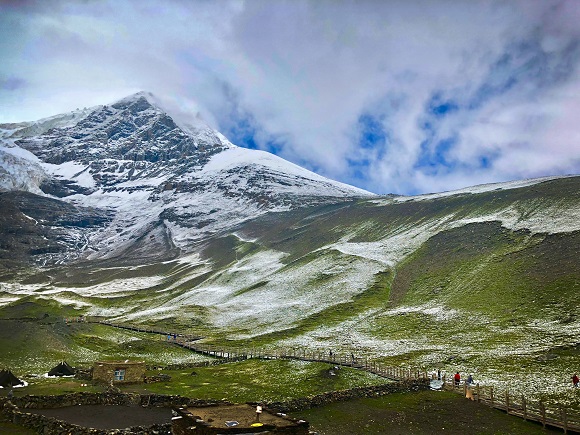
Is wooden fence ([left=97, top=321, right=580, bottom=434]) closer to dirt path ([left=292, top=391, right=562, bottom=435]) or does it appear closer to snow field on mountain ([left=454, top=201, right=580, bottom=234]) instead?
dirt path ([left=292, top=391, right=562, bottom=435])

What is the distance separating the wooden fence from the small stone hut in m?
21.5

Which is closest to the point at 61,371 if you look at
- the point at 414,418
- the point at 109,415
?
the point at 109,415

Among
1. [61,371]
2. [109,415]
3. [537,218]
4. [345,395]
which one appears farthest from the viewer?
[537,218]

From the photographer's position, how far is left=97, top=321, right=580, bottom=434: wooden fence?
35472 mm

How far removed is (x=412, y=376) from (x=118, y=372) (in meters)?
34.6

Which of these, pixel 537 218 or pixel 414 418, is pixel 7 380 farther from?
pixel 537 218

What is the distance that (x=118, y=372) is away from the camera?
5591 cm

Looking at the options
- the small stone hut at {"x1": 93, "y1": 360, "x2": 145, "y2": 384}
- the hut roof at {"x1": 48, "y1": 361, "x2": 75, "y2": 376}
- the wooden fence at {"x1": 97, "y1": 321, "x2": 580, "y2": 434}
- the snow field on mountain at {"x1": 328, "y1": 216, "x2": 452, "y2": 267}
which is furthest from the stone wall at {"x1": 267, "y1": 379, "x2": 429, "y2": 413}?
the snow field on mountain at {"x1": 328, "y1": 216, "x2": 452, "y2": 267}

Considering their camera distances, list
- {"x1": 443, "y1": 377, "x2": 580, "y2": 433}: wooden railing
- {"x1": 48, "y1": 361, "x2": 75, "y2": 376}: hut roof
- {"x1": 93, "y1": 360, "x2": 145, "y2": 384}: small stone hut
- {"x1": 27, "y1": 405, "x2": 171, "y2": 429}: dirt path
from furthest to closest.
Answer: {"x1": 48, "y1": 361, "x2": 75, "y2": 376}: hut roof → {"x1": 93, "y1": 360, "x2": 145, "y2": 384}: small stone hut → {"x1": 27, "y1": 405, "x2": 171, "y2": 429}: dirt path → {"x1": 443, "y1": 377, "x2": 580, "y2": 433}: wooden railing

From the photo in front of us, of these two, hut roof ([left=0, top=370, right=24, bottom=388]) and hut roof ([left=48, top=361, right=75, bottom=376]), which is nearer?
hut roof ([left=0, top=370, right=24, bottom=388])

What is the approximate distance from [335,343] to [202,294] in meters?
84.6

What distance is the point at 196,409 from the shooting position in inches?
1153

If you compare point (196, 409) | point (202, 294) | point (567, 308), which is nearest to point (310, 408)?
point (196, 409)

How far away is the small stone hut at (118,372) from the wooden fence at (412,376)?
21.5 metres
